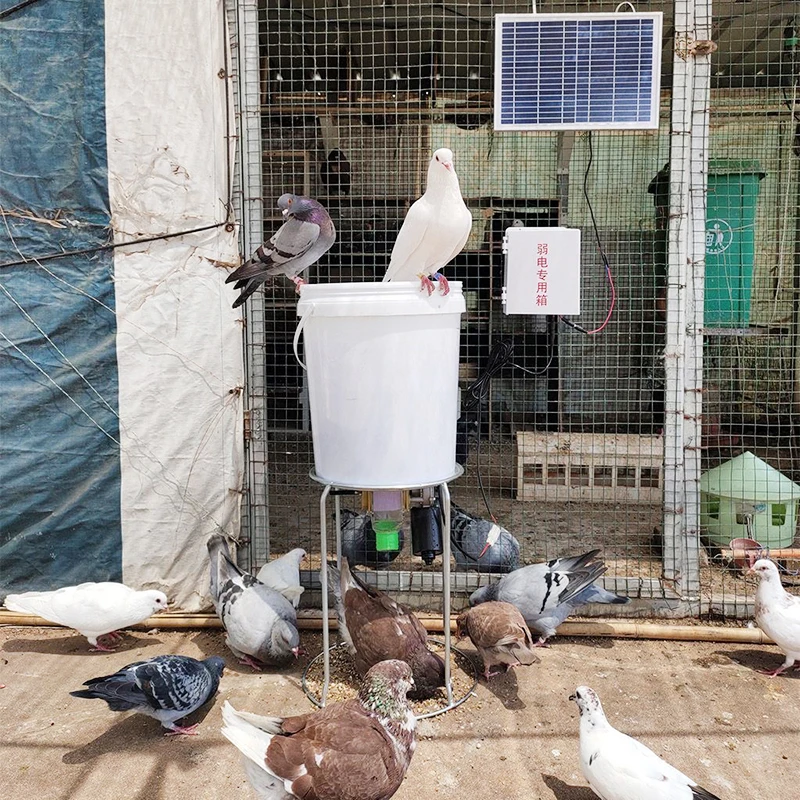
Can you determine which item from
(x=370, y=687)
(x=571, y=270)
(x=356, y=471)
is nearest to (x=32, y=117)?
(x=356, y=471)

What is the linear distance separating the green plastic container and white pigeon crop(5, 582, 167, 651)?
4.04 meters

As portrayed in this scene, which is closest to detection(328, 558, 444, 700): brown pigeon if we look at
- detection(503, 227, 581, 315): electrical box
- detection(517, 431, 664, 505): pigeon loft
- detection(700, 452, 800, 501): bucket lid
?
detection(503, 227, 581, 315): electrical box

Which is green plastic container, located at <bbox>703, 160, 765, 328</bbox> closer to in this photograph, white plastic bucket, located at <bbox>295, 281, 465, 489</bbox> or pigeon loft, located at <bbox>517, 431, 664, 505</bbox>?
pigeon loft, located at <bbox>517, 431, 664, 505</bbox>

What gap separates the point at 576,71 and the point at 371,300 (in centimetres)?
165

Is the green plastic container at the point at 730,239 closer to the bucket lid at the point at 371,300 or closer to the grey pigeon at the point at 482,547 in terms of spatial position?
the grey pigeon at the point at 482,547

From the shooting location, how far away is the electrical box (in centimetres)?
345

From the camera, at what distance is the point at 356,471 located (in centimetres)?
256

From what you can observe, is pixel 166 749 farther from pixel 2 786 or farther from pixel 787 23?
pixel 787 23

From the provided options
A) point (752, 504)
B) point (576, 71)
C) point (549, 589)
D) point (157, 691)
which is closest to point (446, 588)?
point (549, 589)

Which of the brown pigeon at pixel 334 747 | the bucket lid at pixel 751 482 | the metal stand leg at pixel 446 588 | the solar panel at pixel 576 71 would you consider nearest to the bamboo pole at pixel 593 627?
the metal stand leg at pixel 446 588

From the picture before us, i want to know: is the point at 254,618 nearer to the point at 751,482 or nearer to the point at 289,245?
the point at 289,245

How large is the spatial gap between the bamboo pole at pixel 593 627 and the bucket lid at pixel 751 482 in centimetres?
92

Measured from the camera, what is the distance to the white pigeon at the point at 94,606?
10.2ft

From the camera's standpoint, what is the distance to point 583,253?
6172 mm
